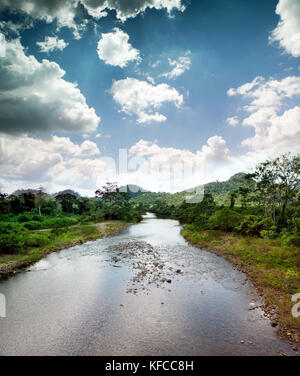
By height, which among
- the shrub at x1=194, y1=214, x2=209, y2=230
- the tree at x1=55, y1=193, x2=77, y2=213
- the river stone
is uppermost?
the tree at x1=55, y1=193, x2=77, y2=213

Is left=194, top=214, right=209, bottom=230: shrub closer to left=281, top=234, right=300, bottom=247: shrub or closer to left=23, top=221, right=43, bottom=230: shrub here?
left=281, top=234, right=300, bottom=247: shrub

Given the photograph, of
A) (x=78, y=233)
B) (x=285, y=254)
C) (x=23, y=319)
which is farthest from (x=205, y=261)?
(x=78, y=233)

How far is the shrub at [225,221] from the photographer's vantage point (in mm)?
28969

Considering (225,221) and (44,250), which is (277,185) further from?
(44,250)

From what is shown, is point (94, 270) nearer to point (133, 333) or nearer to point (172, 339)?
point (133, 333)

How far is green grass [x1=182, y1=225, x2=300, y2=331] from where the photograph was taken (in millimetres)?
11425

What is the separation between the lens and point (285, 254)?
1720cm

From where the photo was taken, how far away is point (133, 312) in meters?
10.6

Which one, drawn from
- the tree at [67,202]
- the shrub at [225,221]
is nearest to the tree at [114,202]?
the tree at [67,202]

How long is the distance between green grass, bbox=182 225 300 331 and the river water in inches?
42.8

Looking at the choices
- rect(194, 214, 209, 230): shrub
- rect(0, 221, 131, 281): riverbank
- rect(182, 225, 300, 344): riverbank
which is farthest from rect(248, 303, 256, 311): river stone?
rect(194, 214, 209, 230): shrub

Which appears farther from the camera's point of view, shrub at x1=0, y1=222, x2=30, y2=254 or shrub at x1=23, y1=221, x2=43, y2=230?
shrub at x1=23, y1=221, x2=43, y2=230

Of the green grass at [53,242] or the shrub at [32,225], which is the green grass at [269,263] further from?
the shrub at [32,225]

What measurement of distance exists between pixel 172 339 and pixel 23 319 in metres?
7.64
